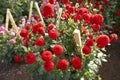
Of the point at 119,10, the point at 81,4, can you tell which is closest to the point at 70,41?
the point at 81,4

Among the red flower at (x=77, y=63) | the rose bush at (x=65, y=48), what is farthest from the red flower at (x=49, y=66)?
the red flower at (x=77, y=63)

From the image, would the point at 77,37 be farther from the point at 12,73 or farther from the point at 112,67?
the point at 112,67

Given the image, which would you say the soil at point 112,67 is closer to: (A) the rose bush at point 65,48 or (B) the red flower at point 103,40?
(A) the rose bush at point 65,48

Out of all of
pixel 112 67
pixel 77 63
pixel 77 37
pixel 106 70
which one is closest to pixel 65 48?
pixel 77 37

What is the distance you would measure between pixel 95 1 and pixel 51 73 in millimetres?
2541

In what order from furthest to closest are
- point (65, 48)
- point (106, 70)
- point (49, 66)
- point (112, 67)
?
point (112, 67) → point (106, 70) → point (65, 48) → point (49, 66)

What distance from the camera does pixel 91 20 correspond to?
3441 mm

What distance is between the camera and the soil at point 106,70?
426 centimetres

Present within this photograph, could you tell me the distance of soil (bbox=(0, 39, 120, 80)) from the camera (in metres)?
4.26

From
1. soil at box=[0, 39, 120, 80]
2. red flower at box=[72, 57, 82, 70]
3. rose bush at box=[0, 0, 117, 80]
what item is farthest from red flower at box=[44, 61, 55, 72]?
soil at box=[0, 39, 120, 80]

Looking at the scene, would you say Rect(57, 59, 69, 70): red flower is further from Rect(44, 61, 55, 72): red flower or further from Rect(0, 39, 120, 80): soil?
Rect(0, 39, 120, 80): soil

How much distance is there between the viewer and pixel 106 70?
4816 millimetres

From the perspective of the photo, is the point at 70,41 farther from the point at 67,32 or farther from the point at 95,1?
the point at 95,1

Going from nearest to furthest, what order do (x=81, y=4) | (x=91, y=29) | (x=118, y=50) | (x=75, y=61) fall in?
(x=75, y=61)
(x=91, y=29)
(x=81, y=4)
(x=118, y=50)
